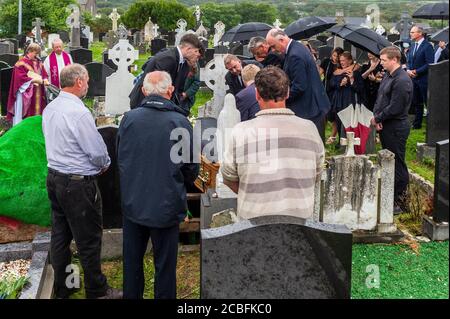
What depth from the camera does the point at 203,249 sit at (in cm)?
328

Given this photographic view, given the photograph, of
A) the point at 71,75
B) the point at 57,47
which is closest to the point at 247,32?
the point at 57,47

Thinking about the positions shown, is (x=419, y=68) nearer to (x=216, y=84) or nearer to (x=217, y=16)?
(x=216, y=84)

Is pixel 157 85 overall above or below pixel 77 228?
above

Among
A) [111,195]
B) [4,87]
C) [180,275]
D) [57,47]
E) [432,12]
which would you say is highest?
[432,12]

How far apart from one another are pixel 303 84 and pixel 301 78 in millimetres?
63

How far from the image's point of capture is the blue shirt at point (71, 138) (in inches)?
176

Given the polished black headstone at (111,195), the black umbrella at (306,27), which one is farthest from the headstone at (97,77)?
the polished black headstone at (111,195)

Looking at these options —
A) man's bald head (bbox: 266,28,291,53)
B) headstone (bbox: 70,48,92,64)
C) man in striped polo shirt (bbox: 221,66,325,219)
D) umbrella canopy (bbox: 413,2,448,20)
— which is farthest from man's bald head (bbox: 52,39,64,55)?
umbrella canopy (bbox: 413,2,448,20)

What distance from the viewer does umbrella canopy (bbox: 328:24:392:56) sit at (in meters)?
9.28

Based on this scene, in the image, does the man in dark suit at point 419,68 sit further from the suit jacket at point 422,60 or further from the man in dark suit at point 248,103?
the man in dark suit at point 248,103

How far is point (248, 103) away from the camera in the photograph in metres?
6.00

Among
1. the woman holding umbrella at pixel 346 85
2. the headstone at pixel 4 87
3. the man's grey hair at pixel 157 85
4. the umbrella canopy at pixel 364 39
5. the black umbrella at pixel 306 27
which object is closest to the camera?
the man's grey hair at pixel 157 85

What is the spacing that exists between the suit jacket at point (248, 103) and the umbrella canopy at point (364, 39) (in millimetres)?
3820

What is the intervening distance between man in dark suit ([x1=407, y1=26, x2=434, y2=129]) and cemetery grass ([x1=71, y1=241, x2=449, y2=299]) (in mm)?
5936
